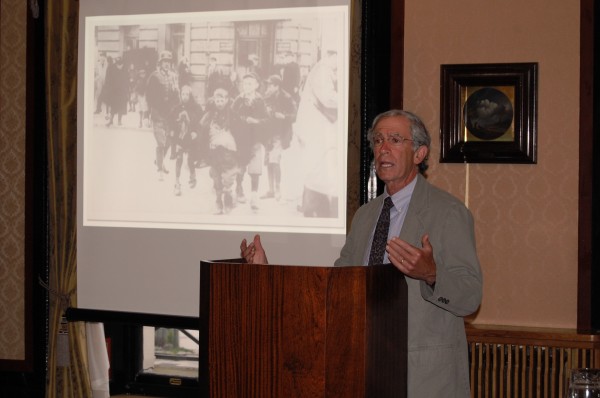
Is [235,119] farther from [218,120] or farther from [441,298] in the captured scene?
[441,298]

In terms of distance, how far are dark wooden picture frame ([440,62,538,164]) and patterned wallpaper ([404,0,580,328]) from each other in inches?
1.7

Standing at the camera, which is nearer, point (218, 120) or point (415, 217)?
point (415, 217)

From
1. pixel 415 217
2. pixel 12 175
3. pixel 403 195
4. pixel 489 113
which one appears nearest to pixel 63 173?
pixel 12 175

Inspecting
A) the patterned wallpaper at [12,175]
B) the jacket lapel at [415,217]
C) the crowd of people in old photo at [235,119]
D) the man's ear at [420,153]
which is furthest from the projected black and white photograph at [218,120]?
the jacket lapel at [415,217]

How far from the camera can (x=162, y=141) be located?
4309 millimetres

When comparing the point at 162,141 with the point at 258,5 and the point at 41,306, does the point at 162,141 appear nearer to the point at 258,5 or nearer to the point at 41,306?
the point at 258,5

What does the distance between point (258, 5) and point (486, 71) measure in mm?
1273

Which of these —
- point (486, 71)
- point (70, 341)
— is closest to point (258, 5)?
point (486, 71)

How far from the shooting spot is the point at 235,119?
4195mm

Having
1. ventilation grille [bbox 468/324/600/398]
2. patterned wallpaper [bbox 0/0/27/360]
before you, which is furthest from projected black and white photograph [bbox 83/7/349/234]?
ventilation grille [bbox 468/324/600/398]

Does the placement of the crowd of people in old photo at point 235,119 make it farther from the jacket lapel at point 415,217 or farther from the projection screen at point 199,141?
the jacket lapel at point 415,217

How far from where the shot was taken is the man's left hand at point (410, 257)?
177 centimetres

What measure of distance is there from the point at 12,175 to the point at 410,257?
11.2ft

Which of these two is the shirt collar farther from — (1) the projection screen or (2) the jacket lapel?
(1) the projection screen
